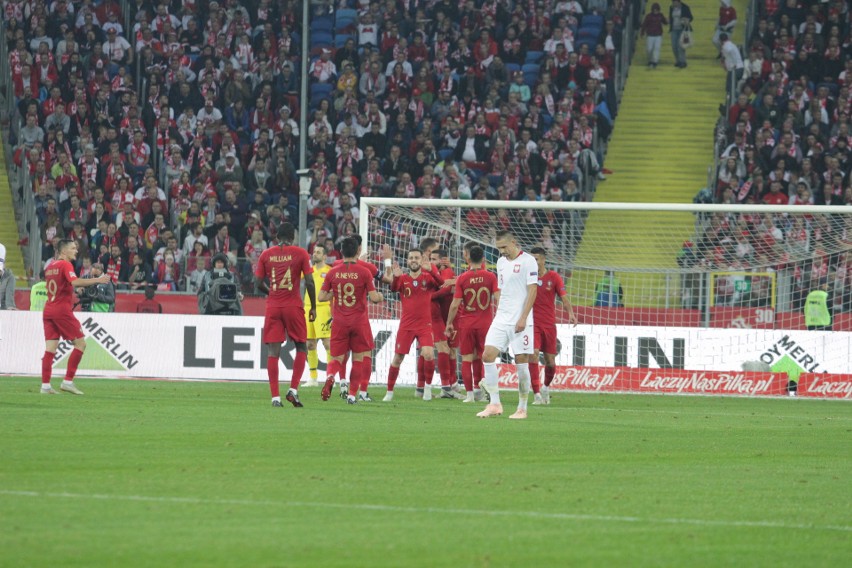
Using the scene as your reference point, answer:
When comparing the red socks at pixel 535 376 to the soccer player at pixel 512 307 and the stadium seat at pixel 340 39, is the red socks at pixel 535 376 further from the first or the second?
the stadium seat at pixel 340 39

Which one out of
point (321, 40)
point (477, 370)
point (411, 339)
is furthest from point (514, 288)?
point (321, 40)

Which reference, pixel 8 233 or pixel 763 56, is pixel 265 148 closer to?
pixel 8 233

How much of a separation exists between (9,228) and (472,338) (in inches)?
721

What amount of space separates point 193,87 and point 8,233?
5.54 metres

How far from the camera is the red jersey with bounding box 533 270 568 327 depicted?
66.2 ft

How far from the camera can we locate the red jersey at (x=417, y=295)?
20.0 meters

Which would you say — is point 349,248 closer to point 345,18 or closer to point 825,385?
point 825,385

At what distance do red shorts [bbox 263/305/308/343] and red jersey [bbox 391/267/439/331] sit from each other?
3264 mm

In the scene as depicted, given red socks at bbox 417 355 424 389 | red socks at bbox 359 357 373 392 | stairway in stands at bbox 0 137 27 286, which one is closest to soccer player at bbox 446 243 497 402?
red socks at bbox 417 355 424 389

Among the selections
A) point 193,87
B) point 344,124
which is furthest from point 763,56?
point 193,87

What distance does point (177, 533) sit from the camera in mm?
7801

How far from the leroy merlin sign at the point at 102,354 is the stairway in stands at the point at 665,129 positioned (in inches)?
379

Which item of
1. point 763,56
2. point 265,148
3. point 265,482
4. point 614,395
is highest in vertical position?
point 763,56

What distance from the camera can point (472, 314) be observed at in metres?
19.0
